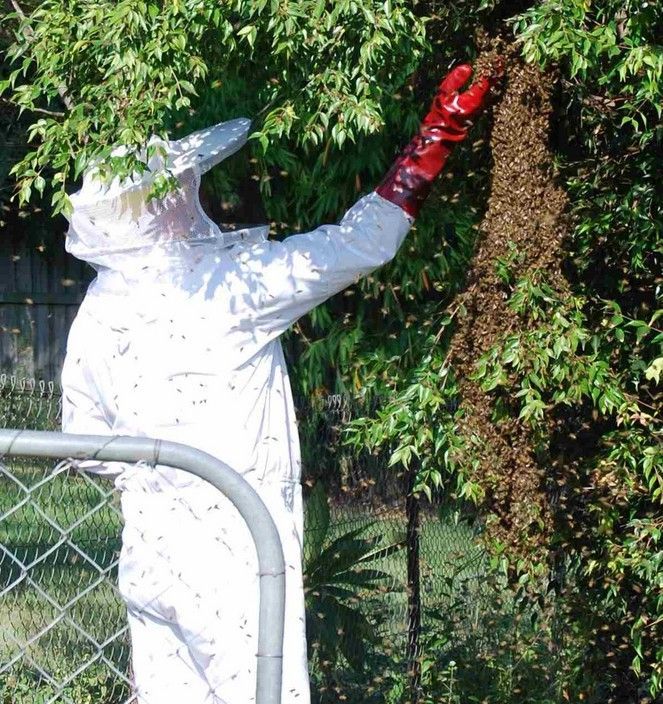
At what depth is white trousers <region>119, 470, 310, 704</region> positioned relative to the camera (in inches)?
132

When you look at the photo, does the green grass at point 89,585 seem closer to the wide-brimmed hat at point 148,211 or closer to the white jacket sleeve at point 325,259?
the wide-brimmed hat at point 148,211

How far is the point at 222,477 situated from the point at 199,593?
1.52 meters

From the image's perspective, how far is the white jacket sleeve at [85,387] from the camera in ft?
12.0

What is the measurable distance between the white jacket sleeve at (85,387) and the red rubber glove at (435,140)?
39.1 inches

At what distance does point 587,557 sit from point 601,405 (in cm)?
73

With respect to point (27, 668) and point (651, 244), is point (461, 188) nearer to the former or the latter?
point (651, 244)

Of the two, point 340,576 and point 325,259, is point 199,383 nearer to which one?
point 325,259

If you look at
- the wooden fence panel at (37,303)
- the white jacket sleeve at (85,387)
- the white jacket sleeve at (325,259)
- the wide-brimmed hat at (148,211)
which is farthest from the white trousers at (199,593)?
the wooden fence panel at (37,303)

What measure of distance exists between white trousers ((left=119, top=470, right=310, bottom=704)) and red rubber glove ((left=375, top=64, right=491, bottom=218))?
92 centimetres

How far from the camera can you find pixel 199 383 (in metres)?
3.53

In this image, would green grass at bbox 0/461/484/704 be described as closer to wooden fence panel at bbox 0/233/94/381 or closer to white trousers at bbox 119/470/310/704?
white trousers at bbox 119/470/310/704

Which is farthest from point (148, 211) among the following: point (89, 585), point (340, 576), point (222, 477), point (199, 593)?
point (340, 576)

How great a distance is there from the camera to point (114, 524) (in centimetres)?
595

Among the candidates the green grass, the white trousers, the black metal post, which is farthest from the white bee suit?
the black metal post
